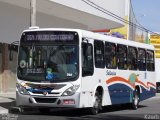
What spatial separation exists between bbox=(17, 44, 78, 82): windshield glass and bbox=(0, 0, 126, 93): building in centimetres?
1208

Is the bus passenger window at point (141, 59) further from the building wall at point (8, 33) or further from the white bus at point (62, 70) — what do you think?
the building wall at point (8, 33)

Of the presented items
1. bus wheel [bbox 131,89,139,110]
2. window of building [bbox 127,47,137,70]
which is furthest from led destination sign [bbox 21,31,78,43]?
bus wheel [bbox 131,89,139,110]

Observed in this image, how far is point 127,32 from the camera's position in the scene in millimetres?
62031

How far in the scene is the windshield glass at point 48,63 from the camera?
59.4 feet

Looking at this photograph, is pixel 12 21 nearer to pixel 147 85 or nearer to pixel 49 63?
pixel 147 85

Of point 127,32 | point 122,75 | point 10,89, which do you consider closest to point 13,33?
point 10,89

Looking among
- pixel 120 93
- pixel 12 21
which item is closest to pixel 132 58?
pixel 120 93

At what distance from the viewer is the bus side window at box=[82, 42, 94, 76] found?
18.5 meters

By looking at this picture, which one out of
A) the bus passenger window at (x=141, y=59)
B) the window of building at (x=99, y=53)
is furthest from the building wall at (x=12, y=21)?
the window of building at (x=99, y=53)

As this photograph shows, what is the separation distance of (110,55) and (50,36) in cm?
331

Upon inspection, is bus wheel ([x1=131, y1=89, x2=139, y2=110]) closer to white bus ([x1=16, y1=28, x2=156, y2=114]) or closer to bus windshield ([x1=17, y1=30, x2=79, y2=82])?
white bus ([x1=16, y1=28, x2=156, y2=114])

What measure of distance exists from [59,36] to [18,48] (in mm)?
1630

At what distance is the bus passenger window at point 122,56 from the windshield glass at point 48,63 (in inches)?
162

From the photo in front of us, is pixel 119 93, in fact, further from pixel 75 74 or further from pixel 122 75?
pixel 75 74
